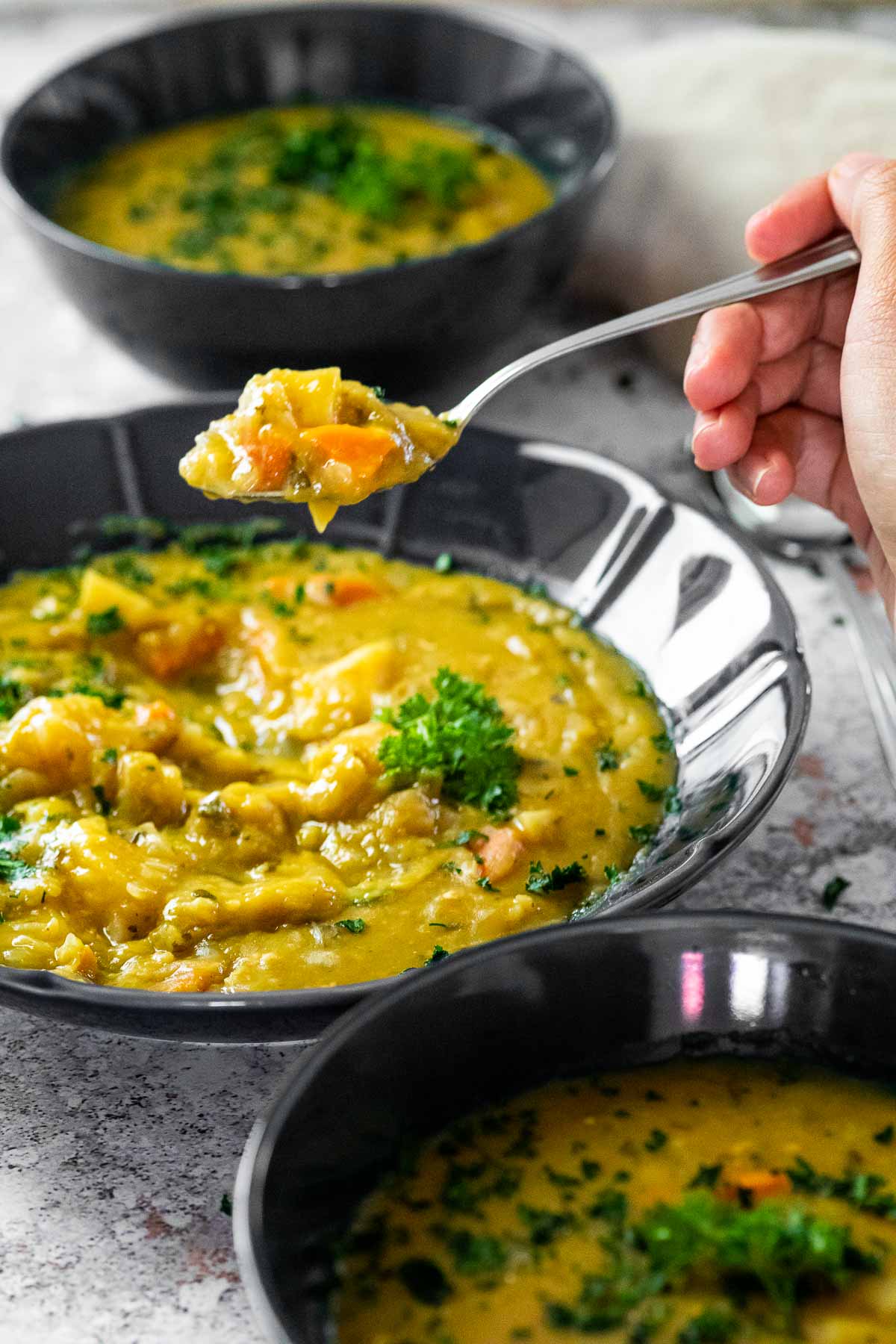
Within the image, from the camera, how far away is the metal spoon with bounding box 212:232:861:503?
2945mm

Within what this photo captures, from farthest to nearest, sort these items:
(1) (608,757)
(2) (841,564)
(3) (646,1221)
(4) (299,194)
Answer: (4) (299,194) < (2) (841,564) < (1) (608,757) < (3) (646,1221)

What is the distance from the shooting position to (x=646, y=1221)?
6.07ft

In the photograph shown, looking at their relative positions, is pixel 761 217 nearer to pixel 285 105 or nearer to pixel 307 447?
pixel 307 447

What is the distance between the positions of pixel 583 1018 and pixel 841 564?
1929mm

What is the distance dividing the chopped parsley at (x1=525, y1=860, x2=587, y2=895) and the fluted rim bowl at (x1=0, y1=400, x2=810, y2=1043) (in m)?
0.07

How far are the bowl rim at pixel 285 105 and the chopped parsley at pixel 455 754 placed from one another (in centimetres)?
133

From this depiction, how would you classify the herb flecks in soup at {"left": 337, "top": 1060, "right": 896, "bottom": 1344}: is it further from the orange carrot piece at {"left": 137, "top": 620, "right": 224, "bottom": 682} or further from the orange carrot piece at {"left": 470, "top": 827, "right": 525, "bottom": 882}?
the orange carrot piece at {"left": 137, "top": 620, "right": 224, "bottom": 682}

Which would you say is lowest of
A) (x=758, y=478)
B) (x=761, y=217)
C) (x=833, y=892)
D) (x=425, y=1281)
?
(x=833, y=892)

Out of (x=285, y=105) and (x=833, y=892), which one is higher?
(x=285, y=105)

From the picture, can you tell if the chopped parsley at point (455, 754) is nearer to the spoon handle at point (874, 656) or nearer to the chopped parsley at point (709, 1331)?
the spoon handle at point (874, 656)

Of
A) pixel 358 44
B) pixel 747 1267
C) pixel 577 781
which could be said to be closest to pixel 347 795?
pixel 577 781

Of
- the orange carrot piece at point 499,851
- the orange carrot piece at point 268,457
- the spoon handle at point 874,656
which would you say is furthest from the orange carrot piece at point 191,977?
the spoon handle at point 874,656

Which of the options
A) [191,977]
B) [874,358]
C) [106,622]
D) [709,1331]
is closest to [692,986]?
[709,1331]

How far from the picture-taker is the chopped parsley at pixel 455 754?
9.21 feet
